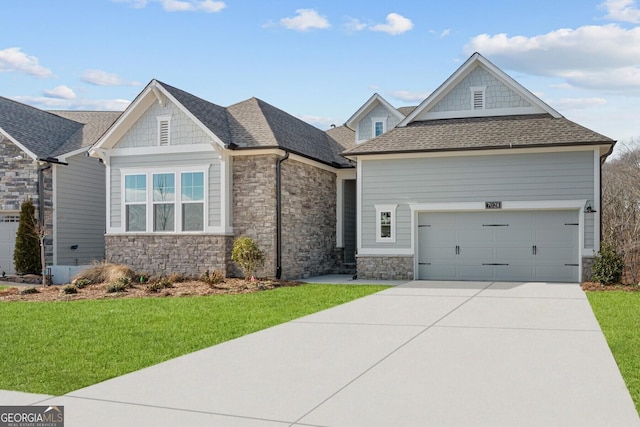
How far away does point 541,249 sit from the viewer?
1795 centimetres

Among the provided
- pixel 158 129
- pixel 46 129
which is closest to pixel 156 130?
pixel 158 129

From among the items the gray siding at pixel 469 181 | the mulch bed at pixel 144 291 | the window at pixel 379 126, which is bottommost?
the mulch bed at pixel 144 291

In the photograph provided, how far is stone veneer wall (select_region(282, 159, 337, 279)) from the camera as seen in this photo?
19.3 m

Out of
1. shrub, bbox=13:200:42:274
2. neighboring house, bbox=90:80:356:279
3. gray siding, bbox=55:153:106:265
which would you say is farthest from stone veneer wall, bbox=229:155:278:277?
gray siding, bbox=55:153:106:265

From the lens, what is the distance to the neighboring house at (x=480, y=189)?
17.5m

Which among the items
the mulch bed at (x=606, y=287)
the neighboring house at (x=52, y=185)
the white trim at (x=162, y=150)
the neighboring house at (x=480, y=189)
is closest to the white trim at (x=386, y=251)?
the neighboring house at (x=480, y=189)

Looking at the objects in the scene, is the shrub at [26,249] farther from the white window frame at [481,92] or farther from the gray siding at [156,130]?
the white window frame at [481,92]

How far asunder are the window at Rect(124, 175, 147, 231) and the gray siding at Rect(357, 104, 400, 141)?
27.6 ft

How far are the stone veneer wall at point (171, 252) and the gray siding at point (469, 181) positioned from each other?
175 inches

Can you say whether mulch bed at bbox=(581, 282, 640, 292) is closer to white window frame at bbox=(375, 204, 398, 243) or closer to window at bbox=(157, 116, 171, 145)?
white window frame at bbox=(375, 204, 398, 243)

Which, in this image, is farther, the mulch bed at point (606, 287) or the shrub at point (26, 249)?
the shrub at point (26, 249)

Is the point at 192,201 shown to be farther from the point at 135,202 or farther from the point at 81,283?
the point at 81,283

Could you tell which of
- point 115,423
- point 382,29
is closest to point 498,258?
point 382,29

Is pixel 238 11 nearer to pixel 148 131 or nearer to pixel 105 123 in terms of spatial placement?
pixel 148 131
